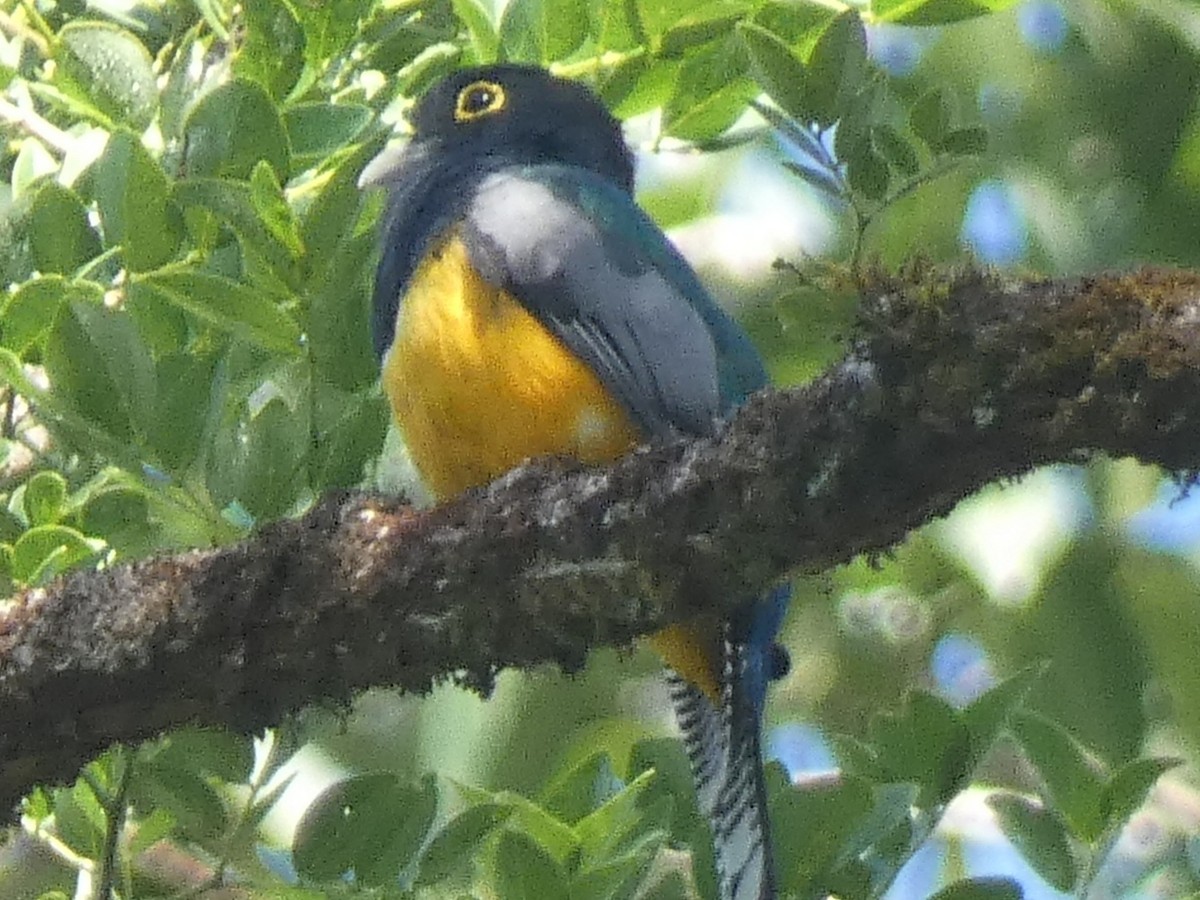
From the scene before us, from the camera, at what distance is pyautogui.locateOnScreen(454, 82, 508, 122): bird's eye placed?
361 centimetres

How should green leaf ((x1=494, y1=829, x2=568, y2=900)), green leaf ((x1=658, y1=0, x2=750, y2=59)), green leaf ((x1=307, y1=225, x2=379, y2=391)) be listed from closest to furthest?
green leaf ((x1=494, y1=829, x2=568, y2=900))
green leaf ((x1=307, y1=225, x2=379, y2=391))
green leaf ((x1=658, y1=0, x2=750, y2=59))

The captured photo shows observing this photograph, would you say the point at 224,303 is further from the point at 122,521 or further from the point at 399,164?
the point at 399,164

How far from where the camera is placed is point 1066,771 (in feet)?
8.36

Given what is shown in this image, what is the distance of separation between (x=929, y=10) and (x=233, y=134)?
1.13m

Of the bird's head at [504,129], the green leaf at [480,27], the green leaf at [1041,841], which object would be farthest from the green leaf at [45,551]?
the green leaf at [1041,841]

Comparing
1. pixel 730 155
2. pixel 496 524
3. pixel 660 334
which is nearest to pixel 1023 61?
pixel 730 155

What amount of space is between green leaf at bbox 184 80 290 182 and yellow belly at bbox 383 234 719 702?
0.42 metres

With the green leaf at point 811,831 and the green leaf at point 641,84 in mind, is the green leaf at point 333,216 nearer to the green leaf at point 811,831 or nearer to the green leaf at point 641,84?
the green leaf at point 641,84

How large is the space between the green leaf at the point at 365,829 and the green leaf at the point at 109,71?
3.56 feet

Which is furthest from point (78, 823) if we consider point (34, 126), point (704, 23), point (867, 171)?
point (704, 23)

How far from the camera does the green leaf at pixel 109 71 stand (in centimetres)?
281

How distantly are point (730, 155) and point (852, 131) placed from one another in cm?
198

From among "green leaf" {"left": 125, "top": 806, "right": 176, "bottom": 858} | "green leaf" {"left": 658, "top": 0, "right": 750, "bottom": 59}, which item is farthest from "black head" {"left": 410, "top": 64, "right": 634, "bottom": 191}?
"green leaf" {"left": 125, "top": 806, "right": 176, "bottom": 858}

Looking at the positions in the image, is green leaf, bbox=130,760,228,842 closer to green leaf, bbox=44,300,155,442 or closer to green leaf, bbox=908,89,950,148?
green leaf, bbox=44,300,155,442
